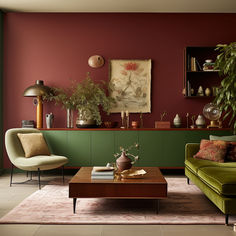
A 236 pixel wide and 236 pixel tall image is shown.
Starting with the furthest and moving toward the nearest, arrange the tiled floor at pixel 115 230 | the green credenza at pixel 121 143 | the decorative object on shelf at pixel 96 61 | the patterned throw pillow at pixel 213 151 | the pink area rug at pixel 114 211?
1. the decorative object on shelf at pixel 96 61
2. the green credenza at pixel 121 143
3. the patterned throw pillow at pixel 213 151
4. the pink area rug at pixel 114 211
5. the tiled floor at pixel 115 230

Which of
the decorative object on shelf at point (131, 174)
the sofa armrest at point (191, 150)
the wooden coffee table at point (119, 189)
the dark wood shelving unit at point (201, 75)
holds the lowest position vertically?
the wooden coffee table at point (119, 189)

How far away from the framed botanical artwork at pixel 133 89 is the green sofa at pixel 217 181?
64.8 inches

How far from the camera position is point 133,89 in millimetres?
5434

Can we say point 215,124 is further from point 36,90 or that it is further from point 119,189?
point 36,90

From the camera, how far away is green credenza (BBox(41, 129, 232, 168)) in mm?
4977

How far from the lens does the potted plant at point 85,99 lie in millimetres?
5090

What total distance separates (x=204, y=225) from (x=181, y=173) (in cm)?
264

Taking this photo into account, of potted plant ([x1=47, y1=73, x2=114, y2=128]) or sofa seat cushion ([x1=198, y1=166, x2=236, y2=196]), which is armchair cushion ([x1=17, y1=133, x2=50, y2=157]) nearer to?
potted plant ([x1=47, y1=73, x2=114, y2=128])

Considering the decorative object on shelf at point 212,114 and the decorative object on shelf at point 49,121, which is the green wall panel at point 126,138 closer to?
the decorative object on shelf at point 49,121

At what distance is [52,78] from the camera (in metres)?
5.46

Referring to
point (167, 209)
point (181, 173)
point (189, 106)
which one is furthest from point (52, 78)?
point (167, 209)

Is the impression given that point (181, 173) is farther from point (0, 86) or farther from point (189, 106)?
point (0, 86)

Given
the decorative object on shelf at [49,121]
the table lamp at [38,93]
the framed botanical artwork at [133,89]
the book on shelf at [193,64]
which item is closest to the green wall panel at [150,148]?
the framed botanical artwork at [133,89]

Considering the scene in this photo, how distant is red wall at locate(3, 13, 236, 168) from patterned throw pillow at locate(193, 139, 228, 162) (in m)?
1.39
